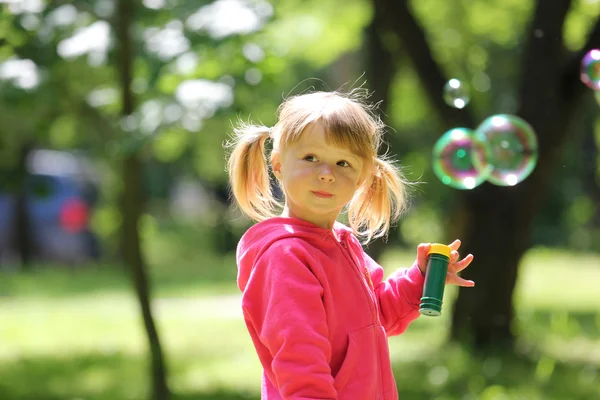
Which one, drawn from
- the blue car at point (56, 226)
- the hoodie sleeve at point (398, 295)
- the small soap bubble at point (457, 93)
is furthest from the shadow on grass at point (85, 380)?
the blue car at point (56, 226)

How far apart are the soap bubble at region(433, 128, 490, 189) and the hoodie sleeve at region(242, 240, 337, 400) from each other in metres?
1.41

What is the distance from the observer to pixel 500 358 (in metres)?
Answer: 6.32

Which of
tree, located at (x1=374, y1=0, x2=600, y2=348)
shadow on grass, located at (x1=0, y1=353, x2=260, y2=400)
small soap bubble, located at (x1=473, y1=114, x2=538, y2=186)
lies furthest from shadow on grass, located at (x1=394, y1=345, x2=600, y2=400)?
small soap bubble, located at (x1=473, y1=114, x2=538, y2=186)

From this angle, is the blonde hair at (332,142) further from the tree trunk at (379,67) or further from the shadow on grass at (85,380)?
the tree trunk at (379,67)

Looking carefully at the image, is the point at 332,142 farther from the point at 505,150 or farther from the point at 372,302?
the point at 505,150

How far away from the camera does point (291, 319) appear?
7.11 ft

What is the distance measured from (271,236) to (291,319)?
0.24 meters

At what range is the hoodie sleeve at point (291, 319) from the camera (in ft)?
7.03

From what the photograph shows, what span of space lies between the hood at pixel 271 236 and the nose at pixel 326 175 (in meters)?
0.13

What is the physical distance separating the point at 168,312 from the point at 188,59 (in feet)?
19.4

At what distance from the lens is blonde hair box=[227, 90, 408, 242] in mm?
2332

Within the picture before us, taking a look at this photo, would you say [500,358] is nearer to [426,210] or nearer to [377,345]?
[377,345]

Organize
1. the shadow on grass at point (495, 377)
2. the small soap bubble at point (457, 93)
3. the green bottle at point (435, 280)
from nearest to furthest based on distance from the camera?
1. the green bottle at point (435, 280)
2. the small soap bubble at point (457, 93)
3. the shadow on grass at point (495, 377)

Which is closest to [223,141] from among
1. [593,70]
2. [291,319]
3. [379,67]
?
[593,70]
